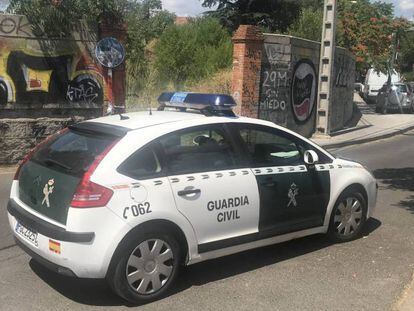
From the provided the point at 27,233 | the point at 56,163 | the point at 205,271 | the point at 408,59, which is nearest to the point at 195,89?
the point at 205,271

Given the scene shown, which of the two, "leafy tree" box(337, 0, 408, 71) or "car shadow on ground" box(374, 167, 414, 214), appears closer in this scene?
"car shadow on ground" box(374, 167, 414, 214)

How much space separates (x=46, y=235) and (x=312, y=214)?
8.65 feet

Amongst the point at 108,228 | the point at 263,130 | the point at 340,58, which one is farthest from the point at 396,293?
the point at 340,58

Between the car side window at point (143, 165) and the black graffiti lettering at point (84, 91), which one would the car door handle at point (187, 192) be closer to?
the car side window at point (143, 165)

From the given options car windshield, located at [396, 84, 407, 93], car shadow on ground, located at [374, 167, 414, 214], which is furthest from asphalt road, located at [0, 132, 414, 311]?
car windshield, located at [396, 84, 407, 93]

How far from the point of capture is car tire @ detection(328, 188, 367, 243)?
5.93 meters

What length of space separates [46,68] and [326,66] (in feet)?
29.8

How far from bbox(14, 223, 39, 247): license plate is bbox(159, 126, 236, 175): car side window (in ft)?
3.89

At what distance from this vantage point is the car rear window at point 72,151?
4.43 metres

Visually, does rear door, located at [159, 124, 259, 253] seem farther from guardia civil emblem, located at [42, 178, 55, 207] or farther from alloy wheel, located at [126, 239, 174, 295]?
guardia civil emblem, located at [42, 178, 55, 207]

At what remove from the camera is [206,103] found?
17.5ft

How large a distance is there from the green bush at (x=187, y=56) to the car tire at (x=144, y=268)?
1669cm

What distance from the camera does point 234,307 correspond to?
172 inches

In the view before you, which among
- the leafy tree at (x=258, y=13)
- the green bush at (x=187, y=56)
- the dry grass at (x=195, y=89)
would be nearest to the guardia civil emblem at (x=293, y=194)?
the dry grass at (x=195, y=89)
